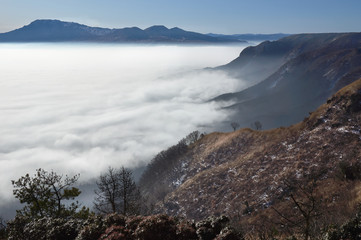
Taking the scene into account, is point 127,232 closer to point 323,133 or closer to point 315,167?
point 315,167

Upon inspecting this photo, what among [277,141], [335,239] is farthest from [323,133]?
[335,239]

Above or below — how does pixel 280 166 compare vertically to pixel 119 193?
below

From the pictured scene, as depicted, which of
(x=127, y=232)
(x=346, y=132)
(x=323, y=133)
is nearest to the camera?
(x=127, y=232)

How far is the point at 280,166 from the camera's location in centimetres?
6475

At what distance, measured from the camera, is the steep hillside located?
52.6 m

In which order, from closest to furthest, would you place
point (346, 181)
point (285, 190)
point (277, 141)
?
point (346, 181) < point (285, 190) < point (277, 141)

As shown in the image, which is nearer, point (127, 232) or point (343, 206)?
point (127, 232)

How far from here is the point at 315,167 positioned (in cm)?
5788

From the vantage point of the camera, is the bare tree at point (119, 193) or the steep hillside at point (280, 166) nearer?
the bare tree at point (119, 193)

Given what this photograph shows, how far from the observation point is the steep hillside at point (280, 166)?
173 ft

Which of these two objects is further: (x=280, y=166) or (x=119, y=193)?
(x=280, y=166)

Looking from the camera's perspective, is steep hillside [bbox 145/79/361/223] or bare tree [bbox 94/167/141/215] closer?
bare tree [bbox 94/167/141/215]

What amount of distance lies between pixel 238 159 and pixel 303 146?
774 inches

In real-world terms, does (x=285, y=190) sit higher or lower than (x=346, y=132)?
lower
